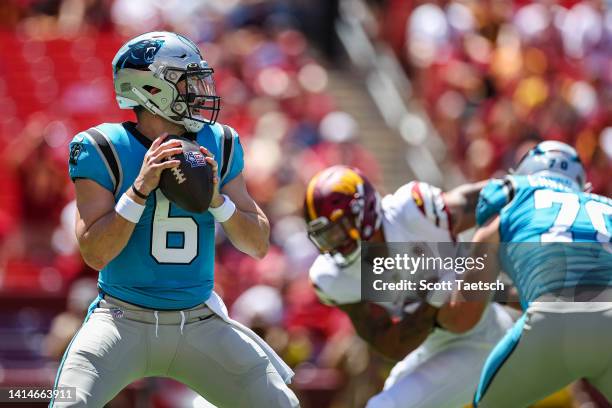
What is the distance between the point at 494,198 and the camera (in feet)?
18.2

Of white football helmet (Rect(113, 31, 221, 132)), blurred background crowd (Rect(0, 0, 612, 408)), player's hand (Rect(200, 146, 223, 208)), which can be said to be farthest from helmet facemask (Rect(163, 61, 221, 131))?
blurred background crowd (Rect(0, 0, 612, 408))

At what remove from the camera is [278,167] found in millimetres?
10992

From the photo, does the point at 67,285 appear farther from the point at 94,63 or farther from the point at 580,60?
the point at 580,60

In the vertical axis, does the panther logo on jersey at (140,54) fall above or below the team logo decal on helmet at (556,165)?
above

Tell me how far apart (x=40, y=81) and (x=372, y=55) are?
3.72 meters

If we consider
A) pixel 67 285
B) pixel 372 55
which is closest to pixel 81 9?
pixel 372 55

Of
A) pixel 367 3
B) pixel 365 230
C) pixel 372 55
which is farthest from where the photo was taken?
pixel 367 3

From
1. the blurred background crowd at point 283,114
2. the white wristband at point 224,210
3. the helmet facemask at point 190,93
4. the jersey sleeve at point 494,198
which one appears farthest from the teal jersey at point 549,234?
the blurred background crowd at point 283,114

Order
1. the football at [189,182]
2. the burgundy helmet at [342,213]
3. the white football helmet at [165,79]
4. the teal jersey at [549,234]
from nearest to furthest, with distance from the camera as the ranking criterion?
the football at [189,182], the white football helmet at [165,79], the teal jersey at [549,234], the burgundy helmet at [342,213]

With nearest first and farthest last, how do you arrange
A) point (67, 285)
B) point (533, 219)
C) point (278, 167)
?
point (533, 219), point (67, 285), point (278, 167)

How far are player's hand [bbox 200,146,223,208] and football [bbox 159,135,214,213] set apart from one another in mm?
29

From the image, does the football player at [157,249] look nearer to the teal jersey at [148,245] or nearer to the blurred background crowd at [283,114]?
the teal jersey at [148,245]

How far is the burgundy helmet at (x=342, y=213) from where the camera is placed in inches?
238

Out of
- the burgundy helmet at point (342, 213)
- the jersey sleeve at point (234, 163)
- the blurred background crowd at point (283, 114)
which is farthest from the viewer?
the blurred background crowd at point (283, 114)
